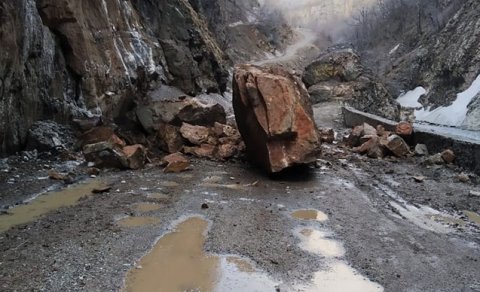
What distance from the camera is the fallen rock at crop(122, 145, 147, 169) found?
379 inches

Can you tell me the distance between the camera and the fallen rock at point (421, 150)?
1138cm

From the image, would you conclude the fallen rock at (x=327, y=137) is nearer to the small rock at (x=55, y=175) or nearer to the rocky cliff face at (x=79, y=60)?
the rocky cliff face at (x=79, y=60)

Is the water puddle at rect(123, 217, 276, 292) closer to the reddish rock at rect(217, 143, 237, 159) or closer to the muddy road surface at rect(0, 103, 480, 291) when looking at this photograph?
the muddy road surface at rect(0, 103, 480, 291)

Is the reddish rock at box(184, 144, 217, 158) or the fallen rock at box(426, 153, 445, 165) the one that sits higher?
the reddish rock at box(184, 144, 217, 158)

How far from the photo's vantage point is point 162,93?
52.8 ft

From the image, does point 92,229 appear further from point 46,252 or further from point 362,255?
point 362,255

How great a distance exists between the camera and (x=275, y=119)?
902cm

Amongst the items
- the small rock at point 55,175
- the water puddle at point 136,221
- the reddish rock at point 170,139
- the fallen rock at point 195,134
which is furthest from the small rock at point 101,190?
the fallen rock at point 195,134

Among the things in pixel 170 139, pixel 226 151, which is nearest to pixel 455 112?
pixel 226 151

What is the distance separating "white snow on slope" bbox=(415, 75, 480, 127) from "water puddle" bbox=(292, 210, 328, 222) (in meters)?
16.2

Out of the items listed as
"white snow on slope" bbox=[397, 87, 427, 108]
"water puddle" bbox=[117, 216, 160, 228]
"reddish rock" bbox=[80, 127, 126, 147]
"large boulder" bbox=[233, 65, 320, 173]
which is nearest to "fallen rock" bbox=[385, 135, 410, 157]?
"large boulder" bbox=[233, 65, 320, 173]

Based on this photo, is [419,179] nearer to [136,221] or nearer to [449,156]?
[449,156]

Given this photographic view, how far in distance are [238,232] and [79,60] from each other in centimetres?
885

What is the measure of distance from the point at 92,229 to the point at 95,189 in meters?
2.08
